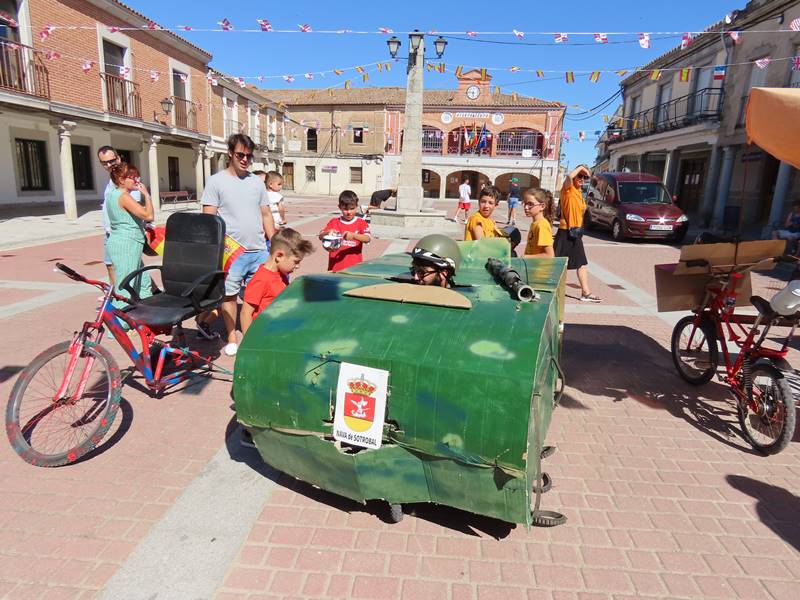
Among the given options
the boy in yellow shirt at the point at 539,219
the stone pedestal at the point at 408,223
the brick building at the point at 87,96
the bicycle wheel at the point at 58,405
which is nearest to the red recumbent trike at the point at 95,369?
the bicycle wheel at the point at 58,405

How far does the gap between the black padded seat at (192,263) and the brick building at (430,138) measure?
128 ft

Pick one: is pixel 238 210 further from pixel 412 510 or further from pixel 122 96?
pixel 122 96

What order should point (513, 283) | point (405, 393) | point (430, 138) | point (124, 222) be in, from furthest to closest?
point (430, 138)
point (124, 222)
point (513, 283)
point (405, 393)

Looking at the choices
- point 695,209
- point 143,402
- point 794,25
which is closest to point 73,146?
point 143,402

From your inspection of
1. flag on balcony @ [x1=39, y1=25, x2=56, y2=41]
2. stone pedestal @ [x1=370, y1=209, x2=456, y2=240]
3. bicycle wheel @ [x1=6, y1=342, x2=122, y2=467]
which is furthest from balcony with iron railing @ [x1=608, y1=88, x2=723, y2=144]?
bicycle wheel @ [x1=6, y1=342, x2=122, y2=467]

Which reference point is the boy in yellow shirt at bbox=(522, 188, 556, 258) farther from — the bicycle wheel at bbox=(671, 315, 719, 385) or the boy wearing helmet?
the boy wearing helmet

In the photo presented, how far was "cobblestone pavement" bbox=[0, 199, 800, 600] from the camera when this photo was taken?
2148 millimetres

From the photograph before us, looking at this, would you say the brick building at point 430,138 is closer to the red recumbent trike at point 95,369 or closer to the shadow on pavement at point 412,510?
the red recumbent trike at point 95,369

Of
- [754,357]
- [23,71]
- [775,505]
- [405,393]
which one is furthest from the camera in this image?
[23,71]

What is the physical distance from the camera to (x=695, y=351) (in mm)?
4270

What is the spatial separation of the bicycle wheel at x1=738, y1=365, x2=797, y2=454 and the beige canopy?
1.30 meters

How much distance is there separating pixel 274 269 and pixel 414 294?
176cm

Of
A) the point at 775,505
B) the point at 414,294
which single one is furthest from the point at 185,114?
the point at 775,505

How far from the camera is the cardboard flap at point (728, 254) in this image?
3525 mm
